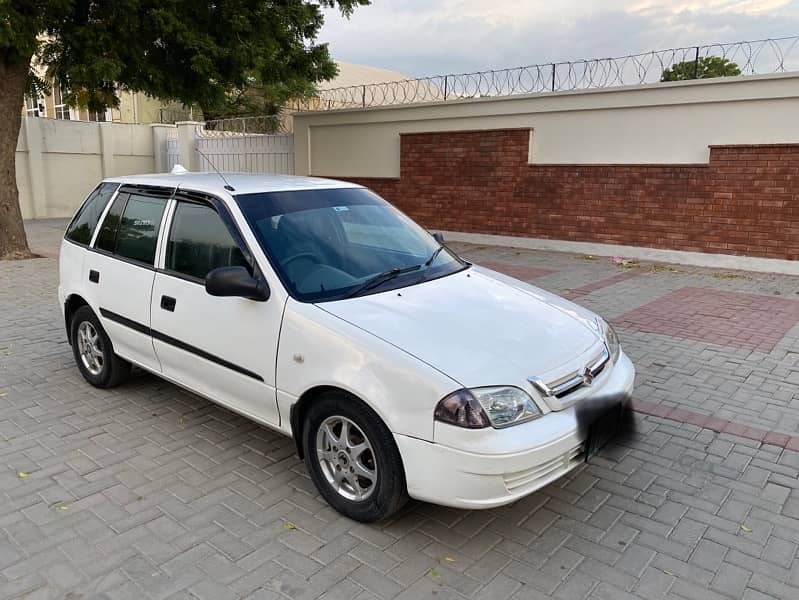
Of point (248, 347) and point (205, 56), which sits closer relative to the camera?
point (248, 347)

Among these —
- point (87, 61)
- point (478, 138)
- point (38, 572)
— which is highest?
point (87, 61)

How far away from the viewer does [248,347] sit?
11.5 feet

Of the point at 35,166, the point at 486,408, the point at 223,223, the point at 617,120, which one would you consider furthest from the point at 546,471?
the point at 35,166

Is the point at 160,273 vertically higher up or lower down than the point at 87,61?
lower down

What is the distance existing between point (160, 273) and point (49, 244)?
11135 mm

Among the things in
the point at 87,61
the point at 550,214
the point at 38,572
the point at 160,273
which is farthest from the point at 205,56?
the point at 38,572

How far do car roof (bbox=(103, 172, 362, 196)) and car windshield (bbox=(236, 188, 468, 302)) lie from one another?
0.08 m

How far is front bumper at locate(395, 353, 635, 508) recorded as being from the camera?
272 cm

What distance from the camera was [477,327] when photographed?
3209 mm

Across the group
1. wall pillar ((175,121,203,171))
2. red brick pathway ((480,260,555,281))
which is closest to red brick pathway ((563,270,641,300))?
red brick pathway ((480,260,555,281))

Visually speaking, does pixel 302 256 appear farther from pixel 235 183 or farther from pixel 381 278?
pixel 235 183

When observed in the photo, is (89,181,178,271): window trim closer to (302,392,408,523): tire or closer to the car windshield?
the car windshield

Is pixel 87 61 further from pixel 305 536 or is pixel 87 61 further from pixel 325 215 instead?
pixel 305 536

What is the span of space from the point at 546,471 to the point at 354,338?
42.8 inches
